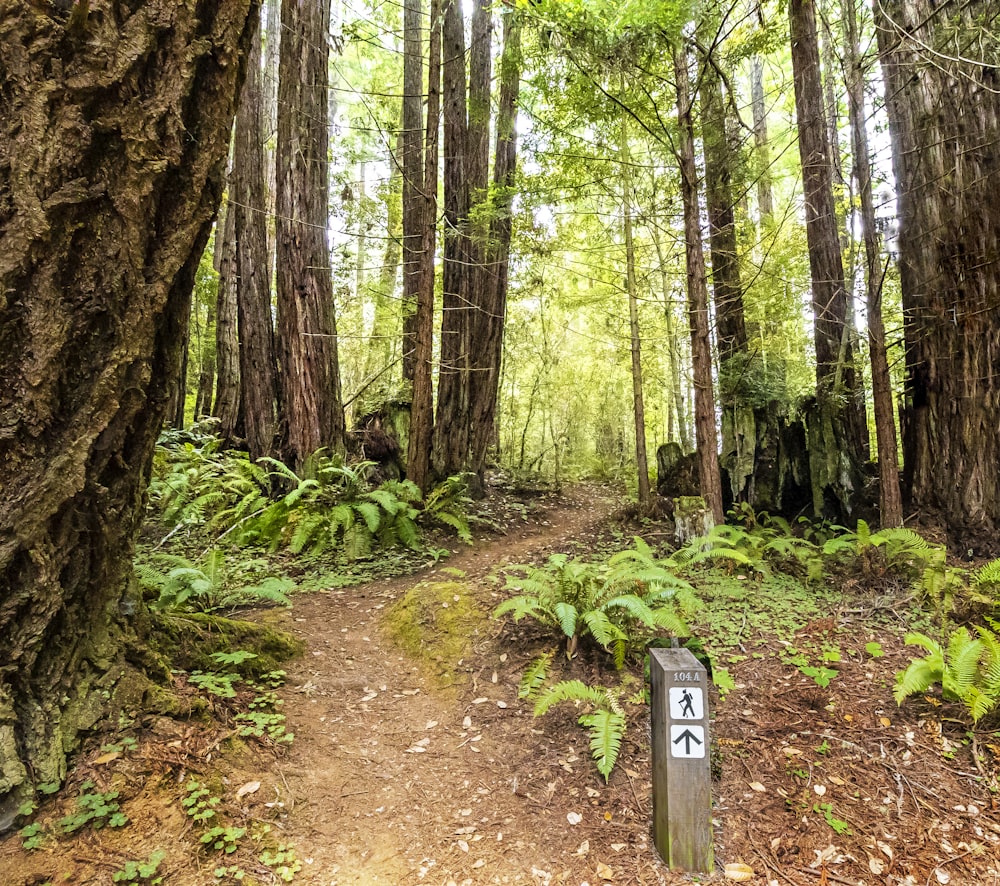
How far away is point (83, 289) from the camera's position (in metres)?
2.29

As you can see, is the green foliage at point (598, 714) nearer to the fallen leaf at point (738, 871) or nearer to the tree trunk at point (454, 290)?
the fallen leaf at point (738, 871)

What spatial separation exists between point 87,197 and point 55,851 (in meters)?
2.54

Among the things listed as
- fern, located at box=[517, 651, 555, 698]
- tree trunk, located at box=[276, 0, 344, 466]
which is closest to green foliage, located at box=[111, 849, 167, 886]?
fern, located at box=[517, 651, 555, 698]

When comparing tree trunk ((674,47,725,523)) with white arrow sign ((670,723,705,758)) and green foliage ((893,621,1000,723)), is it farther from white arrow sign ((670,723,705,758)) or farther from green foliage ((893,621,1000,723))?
white arrow sign ((670,723,705,758))

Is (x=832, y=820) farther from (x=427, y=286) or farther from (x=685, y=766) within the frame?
(x=427, y=286)

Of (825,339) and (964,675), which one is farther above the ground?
(825,339)

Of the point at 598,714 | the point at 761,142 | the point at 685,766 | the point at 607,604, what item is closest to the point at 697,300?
the point at 761,142

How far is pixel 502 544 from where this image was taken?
7344 mm

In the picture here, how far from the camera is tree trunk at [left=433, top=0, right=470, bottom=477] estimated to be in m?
8.26

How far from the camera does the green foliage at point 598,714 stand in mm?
2895

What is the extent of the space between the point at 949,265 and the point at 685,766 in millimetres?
6371

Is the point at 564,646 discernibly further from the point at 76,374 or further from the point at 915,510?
the point at 915,510

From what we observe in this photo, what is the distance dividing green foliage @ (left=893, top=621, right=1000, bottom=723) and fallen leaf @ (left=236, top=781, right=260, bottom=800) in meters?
3.48

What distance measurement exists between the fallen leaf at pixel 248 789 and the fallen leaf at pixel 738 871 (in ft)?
7.27
